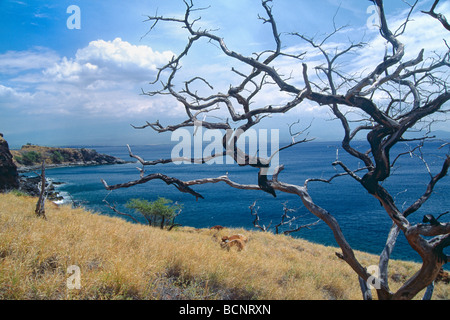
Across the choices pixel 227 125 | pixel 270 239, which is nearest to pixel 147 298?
pixel 227 125

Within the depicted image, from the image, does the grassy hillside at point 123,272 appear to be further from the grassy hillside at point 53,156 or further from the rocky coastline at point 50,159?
the grassy hillside at point 53,156

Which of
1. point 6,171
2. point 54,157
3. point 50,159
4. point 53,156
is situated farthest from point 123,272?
point 54,157

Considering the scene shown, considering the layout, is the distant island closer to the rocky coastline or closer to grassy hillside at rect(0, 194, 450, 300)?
the rocky coastline

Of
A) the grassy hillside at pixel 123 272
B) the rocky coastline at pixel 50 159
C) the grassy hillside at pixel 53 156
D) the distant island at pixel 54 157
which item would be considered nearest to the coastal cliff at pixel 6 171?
the rocky coastline at pixel 50 159

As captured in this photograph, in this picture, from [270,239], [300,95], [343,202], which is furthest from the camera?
[343,202]

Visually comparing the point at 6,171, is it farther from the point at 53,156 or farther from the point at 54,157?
the point at 54,157

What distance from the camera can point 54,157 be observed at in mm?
95688

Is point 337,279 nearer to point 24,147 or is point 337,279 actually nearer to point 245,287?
point 245,287

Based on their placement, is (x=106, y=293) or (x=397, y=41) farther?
(x=397, y=41)

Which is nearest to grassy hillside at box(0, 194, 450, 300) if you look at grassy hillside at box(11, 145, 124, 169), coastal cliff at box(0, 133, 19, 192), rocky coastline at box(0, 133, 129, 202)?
coastal cliff at box(0, 133, 19, 192)

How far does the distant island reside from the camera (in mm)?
78312

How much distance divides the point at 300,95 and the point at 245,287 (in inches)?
128

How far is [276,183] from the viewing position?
4.46m

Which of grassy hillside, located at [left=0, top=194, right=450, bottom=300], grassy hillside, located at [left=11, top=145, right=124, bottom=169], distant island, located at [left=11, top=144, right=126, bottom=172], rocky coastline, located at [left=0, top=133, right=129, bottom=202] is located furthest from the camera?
grassy hillside, located at [left=11, top=145, right=124, bottom=169]
